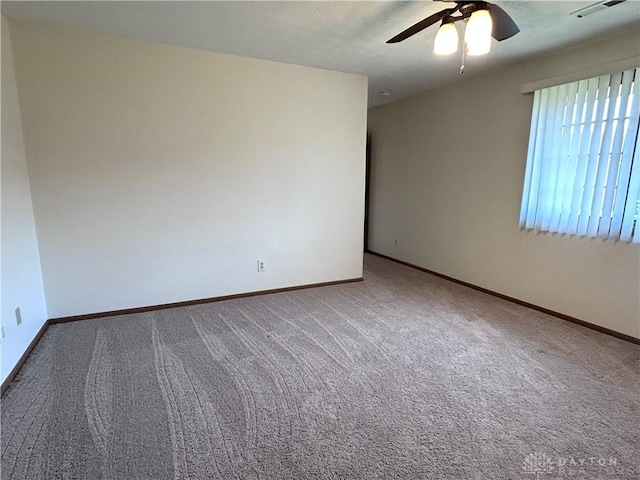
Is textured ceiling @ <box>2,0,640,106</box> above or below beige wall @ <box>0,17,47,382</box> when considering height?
above

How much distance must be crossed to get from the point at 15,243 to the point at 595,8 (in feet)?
14.3

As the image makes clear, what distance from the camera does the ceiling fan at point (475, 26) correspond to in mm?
1887

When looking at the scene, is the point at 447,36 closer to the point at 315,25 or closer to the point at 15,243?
the point at 315,25

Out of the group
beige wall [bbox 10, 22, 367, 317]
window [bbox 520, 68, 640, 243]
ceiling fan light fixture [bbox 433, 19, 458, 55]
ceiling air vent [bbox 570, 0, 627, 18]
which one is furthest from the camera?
beige wall [bbox 10, 22, 367, 317]

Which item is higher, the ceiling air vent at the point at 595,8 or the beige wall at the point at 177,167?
the ceiling air vent at the point at 595,8

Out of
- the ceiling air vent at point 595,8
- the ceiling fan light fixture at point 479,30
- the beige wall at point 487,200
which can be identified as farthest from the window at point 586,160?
the ceiling fan light fixture at point 479,30

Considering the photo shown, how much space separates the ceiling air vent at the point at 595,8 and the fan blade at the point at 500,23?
2.60ft

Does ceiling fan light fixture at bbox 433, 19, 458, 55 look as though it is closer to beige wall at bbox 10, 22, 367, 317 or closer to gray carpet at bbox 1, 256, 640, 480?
beige wall at bbox 10, 22, 367, 317

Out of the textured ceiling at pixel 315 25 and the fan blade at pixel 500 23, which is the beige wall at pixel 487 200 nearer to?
the textured ceiling at pixel 315 25

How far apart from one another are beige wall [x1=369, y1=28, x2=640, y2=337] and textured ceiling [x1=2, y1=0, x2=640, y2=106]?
17.8 inches

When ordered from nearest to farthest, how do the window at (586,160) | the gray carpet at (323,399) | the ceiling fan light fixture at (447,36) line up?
the gray carpet at (323,399) < the ceiling fan light fixture at (447,36) < the window at (586,160)

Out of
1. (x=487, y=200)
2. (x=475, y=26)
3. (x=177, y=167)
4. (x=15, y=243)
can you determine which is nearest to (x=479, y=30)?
(x=475, y=26)

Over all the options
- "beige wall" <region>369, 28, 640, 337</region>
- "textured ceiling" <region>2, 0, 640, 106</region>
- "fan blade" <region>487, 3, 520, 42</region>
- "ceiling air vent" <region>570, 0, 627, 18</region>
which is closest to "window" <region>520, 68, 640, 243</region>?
"beige wall" <region>369, 28, 640, 337</region>

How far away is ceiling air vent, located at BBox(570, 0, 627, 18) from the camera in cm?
226
